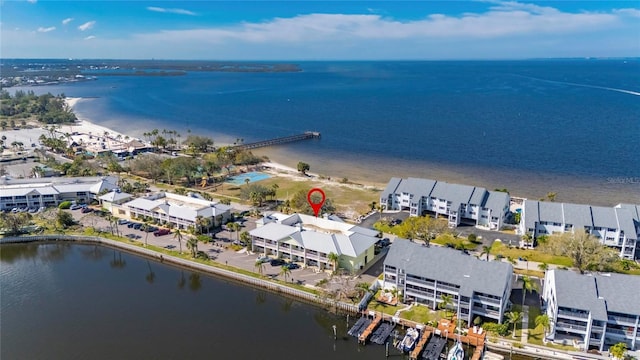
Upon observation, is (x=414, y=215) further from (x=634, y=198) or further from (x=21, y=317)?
(x=21, y=317)

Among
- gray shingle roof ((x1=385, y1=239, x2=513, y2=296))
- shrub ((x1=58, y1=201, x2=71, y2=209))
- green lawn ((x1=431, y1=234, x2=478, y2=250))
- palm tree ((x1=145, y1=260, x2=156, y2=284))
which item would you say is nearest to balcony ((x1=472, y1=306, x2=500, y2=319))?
gray shingle roof ((x1=385, y1=239, x2=513, y2=296))

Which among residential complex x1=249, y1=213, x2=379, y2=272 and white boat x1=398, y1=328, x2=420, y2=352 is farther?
residential complex x1=249, y1=213, x2=379, y2=272

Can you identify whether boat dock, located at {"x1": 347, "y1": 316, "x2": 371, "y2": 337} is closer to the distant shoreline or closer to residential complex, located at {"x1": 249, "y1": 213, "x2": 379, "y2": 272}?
residential complex, located at {"x1": 249, "y1": 213, "x2": 379, "y2": 272}

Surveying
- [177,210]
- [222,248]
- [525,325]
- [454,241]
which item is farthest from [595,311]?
[177,210]

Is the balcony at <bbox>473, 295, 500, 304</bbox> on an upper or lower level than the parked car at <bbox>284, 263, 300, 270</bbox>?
upper

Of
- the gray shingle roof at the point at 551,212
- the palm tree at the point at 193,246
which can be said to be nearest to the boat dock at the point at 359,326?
the palm tree at the point at 193,246
